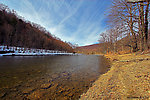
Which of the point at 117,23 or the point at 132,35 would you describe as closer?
the point at 117,23

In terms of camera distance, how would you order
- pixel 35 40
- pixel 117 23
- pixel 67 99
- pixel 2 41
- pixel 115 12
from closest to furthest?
pixel 67 99 → pixel 115 12 → pixel 117 23 → pixel 2 41 → pixel 35 40

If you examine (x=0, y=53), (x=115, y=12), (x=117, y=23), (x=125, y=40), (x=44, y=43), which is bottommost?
(x=0, y=53)

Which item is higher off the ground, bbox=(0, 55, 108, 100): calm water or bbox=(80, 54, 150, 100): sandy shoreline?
bbox=(80, 54, 150, 100): sandy shoreline

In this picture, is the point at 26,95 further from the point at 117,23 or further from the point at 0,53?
the point at 0,53

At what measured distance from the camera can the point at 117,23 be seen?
4.43 meters

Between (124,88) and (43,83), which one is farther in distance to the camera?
(43,83)

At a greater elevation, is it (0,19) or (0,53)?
(0,19)

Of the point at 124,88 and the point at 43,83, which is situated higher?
the point at 124,88

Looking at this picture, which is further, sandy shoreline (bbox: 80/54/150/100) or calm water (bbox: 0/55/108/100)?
calm water (bbox: 0/55/108/100)

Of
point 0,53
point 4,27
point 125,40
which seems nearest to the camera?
point 125,40

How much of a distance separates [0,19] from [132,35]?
127ft

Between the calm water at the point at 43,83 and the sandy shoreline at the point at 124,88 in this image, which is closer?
the sandy shoreline at the point at 124,88

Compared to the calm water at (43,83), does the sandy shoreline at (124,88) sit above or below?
above

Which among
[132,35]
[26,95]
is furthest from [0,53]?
[132,35]
